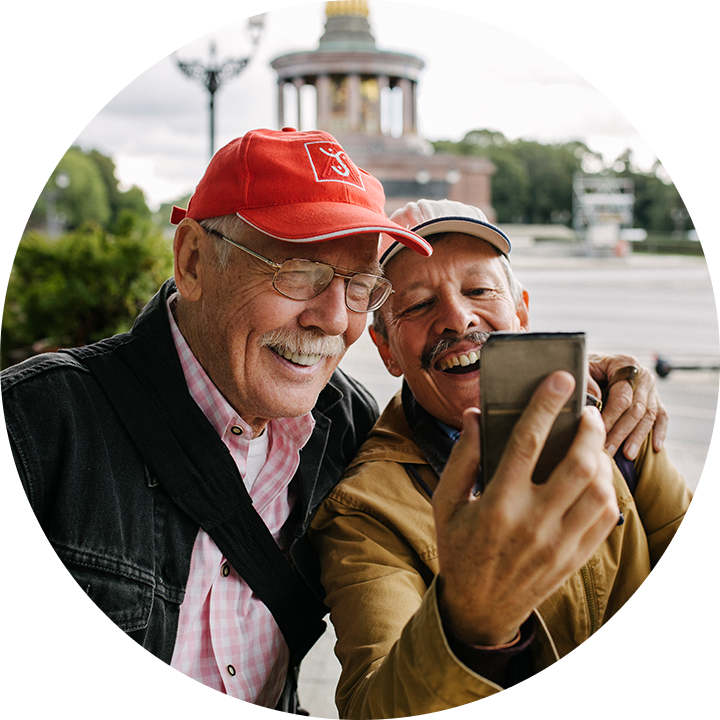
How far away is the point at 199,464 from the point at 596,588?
1.13 metres

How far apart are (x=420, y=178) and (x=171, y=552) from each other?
36.8m

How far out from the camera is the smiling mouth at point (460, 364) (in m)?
2.22

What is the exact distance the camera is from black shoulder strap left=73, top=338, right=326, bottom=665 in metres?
1.91

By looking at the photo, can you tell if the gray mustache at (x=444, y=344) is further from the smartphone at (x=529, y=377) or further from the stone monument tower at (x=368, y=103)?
the stone monument tower at (x=368, y=103)

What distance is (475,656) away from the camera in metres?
1.24

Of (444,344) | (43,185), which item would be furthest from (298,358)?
(43,185)

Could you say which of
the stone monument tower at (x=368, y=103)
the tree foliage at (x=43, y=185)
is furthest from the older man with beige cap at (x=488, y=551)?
the tree foliage at (x=43, y=185)

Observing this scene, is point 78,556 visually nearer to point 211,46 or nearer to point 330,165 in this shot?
point 330,165

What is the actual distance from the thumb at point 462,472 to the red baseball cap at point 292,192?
0.83m

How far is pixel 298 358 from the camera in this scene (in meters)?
1.98

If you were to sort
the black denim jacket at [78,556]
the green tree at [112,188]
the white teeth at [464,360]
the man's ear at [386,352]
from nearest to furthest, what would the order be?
the black denim jacket at [78,556], the white teeth at [464,360], the man's ear at [386,352], the green tree at [112,188]

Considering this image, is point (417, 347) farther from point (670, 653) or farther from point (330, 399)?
point (670, 653)

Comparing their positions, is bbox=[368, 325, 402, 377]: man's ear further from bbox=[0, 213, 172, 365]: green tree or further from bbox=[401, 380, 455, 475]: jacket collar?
bbox=[0, 213, 172, 365]: green tree

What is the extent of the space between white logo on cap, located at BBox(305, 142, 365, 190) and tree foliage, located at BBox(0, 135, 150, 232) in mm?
86481
